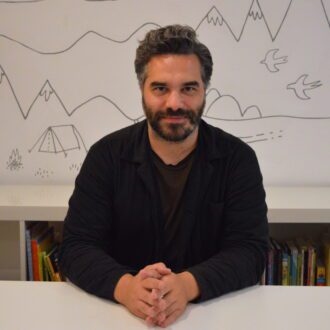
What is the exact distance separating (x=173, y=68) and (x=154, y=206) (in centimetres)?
42

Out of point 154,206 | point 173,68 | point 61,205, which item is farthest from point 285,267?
point 173,68

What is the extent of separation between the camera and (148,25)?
204cm

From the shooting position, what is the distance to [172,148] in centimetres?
135

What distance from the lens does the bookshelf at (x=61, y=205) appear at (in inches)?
70.0

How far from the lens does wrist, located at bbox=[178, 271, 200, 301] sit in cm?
98

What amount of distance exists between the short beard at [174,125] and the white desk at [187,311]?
502 mm

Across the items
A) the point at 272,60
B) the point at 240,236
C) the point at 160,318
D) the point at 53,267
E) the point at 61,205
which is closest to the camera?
the point at 160,318

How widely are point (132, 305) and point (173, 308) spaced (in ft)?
0.31

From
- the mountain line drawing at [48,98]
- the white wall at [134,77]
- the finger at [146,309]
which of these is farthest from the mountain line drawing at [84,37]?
the finger at [146,309]

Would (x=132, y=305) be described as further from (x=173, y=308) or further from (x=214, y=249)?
(x=214, y=249)

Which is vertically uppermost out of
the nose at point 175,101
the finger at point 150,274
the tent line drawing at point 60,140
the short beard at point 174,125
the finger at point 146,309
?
the nose at point 175,101

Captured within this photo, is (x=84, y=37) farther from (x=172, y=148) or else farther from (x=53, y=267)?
(x=53, y=267)

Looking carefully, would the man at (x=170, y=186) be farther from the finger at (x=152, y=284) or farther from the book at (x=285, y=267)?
the book at (x=285, y=267)

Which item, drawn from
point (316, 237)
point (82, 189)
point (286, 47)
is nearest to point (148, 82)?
point (82, 189)
